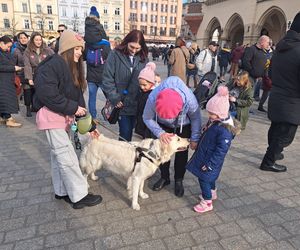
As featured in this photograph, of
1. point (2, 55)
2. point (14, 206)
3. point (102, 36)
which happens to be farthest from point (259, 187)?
point (2, 55)

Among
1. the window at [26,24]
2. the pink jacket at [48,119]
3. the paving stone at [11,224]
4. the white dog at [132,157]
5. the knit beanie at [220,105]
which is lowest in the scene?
the paving stone at [11,224]

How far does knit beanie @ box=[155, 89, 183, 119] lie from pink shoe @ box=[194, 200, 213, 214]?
4.11 ft

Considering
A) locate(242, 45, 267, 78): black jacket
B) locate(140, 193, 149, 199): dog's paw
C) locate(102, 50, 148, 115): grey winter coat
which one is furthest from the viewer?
locate(242, 45, 267, 78): black jacket

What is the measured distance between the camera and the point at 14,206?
342 centimetres

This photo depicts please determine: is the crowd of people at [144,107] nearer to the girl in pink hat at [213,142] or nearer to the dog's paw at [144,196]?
the girl in pink hat at [213,142]

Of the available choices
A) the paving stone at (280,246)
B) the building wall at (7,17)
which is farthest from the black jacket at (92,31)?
the building wall at (7,17)

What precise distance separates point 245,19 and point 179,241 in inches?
1073

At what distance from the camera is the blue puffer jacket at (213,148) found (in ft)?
9.90

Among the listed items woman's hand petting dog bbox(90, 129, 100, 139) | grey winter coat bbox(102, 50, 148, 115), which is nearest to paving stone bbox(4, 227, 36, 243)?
woman's hand petting dog bbox(90, 129, 100, 139)

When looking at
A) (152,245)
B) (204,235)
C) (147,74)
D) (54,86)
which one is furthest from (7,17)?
(204,235)

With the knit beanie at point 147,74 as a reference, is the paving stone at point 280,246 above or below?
below

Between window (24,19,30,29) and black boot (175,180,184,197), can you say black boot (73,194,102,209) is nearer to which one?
black boot (175,180,184,197)

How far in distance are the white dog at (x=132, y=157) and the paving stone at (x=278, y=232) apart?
132cm

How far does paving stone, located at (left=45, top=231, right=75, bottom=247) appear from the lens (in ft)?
9.11
